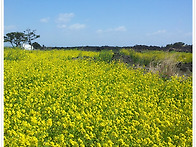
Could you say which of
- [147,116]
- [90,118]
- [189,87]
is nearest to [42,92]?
[90,118]

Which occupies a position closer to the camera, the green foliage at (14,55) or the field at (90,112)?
the field at (90,112)

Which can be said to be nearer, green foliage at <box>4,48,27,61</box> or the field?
the field

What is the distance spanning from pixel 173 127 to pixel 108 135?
1.21m

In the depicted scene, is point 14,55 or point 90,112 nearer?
point 90,112

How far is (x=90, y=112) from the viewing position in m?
3.93

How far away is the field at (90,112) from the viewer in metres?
3.20

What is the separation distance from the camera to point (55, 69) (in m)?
6.71

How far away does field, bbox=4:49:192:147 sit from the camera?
10.5 ft

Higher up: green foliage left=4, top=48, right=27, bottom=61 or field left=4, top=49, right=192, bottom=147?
green foliage left=4, top=48, right=27, bottom=61

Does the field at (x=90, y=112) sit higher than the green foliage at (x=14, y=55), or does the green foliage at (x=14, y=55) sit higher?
the green foliage at (x=14, y=55)

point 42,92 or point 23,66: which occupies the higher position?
point 23,66

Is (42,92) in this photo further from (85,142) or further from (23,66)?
(23,66)

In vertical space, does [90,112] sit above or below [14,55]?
below

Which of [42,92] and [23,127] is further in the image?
[42,92]
